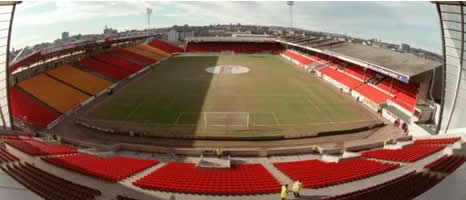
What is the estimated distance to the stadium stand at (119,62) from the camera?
5547 centimetres

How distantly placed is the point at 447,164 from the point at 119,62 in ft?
181

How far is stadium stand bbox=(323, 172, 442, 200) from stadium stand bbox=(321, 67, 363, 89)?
31.7 meters

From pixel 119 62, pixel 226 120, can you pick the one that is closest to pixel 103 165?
pixel 226 120

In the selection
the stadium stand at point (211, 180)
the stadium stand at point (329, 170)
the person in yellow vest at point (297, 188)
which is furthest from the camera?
the stadium stand at point (329, 170)

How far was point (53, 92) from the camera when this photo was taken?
35.7m

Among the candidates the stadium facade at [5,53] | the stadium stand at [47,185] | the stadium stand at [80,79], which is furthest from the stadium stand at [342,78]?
the stadium facade at [5,53]

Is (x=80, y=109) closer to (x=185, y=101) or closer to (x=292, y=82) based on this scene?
(x=185, y=101)

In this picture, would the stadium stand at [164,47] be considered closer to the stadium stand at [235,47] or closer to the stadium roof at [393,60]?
the stadium stand at [235,47]

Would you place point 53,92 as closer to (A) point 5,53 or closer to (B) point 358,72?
(A) point 5,53

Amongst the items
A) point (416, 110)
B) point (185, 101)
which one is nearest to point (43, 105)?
point (185, 101)

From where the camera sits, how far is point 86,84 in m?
41.5

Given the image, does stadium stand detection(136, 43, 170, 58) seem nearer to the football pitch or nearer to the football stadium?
the football stadium

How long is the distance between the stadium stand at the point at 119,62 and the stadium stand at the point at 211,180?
41.3m

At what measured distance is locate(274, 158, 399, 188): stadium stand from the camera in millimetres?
15398
